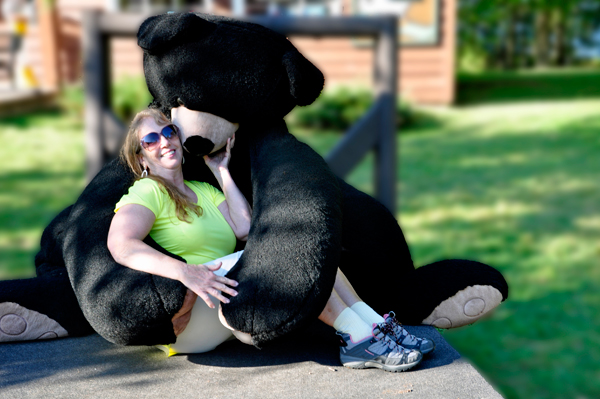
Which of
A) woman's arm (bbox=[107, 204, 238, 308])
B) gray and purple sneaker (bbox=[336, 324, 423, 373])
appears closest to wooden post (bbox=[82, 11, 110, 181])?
woman's arm (bbox=[107, 204, 238, 308])

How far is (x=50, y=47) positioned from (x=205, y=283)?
10.8 metres

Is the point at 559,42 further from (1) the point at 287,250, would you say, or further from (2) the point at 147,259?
(2) the point at 147,259

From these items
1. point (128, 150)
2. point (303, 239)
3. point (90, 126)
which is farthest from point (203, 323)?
point (90, 126)

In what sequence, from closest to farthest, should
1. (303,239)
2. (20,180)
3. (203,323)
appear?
(303,239)
(203,323)
(20,180)

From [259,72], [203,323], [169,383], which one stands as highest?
[259,72]

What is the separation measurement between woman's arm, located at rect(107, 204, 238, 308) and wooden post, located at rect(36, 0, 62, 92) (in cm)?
1019

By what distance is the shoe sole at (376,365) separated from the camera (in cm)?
220

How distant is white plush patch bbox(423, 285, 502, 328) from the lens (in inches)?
99.4

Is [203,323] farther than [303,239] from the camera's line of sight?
Yes

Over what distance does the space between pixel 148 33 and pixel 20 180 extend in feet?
18.6

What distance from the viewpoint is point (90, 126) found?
4.05 metres

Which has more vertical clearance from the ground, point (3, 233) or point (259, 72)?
point (259, 72)

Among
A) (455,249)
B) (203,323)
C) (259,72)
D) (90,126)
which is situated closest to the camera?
(203,323)

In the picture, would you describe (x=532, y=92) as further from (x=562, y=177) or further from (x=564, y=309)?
(x=564, y=309)
